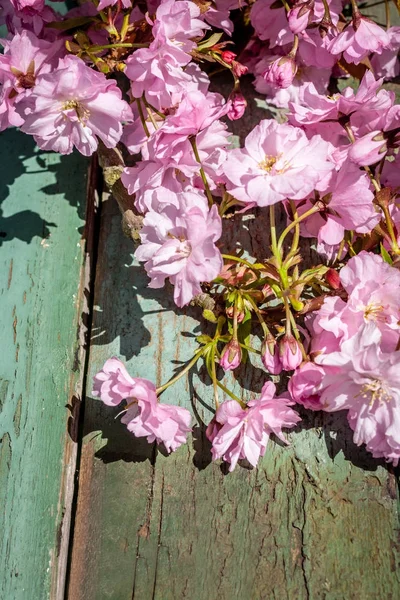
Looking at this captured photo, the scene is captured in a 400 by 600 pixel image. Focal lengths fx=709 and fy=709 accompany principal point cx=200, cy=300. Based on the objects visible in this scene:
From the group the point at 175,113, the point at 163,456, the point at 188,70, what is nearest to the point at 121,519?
the point at 163,456

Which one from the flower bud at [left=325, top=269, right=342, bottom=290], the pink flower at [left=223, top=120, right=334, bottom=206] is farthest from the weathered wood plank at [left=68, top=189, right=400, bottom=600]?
the pink flower at [left=223, top=120, right=334, bottom=206]

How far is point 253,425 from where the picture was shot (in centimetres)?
113

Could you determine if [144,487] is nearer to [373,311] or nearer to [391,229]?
[373,311]

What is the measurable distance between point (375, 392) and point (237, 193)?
39 cm

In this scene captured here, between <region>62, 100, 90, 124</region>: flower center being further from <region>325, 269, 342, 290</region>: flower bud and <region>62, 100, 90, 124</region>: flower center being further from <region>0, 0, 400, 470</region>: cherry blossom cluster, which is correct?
<region>325, 269, 342, 290</region>: flower bud

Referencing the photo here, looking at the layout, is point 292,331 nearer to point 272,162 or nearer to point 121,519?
point 272,162

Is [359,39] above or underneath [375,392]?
above

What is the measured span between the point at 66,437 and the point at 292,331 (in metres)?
0.45

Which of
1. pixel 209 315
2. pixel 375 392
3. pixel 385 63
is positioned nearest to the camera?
pixel 375 392

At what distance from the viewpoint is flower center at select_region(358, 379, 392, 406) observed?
103cm

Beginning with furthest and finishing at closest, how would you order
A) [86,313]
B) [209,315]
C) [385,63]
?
[385,63] → [86,313] → [209,315]

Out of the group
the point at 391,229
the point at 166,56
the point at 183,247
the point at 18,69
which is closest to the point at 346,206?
the point at 391,229

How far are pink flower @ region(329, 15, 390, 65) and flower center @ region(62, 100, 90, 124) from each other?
1.54ft

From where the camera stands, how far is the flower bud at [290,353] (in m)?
1.11
